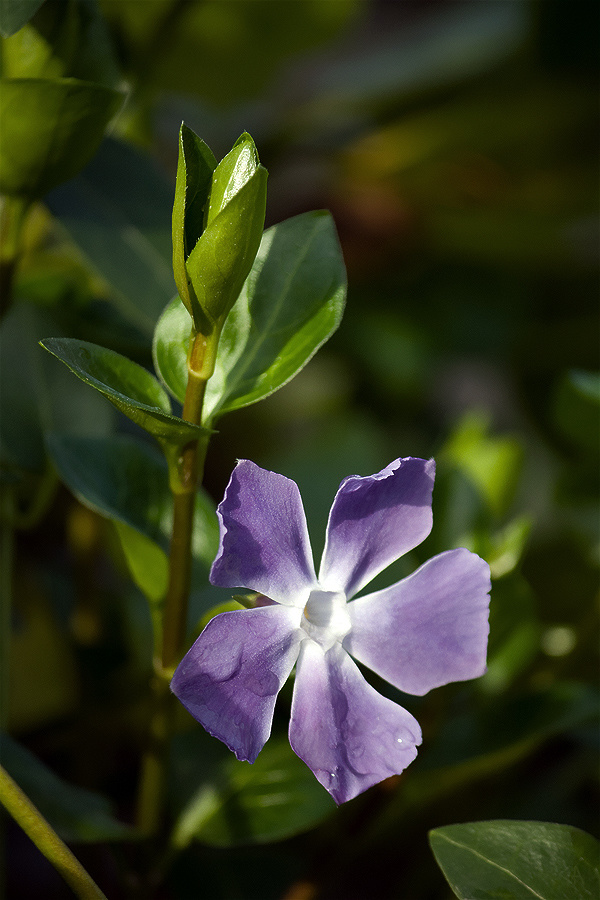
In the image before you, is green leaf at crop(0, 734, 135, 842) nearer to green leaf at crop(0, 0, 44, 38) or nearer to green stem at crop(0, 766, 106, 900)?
green stem at crop(0, 766, 106, 900)

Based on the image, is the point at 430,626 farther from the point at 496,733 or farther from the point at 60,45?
the point at 60,45

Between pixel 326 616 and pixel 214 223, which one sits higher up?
pixel 214 223

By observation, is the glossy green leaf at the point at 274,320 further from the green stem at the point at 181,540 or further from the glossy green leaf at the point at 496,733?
the glossy green leaf at the point at 496,733

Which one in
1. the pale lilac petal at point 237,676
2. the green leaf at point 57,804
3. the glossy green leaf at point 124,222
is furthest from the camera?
the glossy green leaf at point 124,222

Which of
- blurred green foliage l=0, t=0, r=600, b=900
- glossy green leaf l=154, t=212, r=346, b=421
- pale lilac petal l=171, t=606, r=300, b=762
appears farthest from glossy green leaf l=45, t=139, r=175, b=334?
pale lilac petal l=171, t=606, r=300, b=762

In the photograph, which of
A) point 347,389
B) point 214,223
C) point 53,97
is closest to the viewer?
point 214,223

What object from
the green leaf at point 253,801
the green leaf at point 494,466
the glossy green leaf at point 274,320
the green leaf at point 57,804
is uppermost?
the glossy green leaf at point 274,320

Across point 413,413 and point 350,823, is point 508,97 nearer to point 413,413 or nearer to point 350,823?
point 413,413

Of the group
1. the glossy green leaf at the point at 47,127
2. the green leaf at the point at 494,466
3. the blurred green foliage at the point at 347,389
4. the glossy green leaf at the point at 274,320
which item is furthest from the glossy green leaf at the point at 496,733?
the glossy green leaf at the point at 47,127

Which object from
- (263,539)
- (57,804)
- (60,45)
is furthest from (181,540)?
(60,45)
